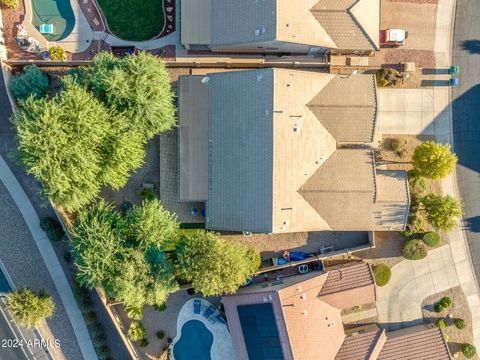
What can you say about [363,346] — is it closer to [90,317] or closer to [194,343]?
[194,343]

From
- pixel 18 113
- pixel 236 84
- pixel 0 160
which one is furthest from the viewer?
pixel 0 160

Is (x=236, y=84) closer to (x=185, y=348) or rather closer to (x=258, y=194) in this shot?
(x=258, y=194)

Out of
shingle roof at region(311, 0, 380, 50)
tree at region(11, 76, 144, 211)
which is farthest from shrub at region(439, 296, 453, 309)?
tree at region(11, 76, 144, 211)

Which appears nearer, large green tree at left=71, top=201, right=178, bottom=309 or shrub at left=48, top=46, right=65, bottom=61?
large green tree at left=71, top=201, right=178, bottom=309

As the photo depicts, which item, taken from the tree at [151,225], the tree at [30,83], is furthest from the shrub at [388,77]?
the tree at [30,83]

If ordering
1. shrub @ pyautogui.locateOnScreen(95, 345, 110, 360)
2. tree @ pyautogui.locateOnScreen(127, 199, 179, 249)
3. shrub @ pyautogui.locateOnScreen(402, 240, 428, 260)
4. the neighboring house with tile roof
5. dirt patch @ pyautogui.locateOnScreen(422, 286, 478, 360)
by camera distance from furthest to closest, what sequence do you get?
dirt patch @ pyautogui.locateOnScreen(422, 286, 478, 360), shrub @ pyautogui.locateOnScreen(95, 345, 110, 360), shrub @ pyautogui.locateOnScreen(402, 240, 428, 260), the neighboring house with tile roof, tree @ pyautogui.locateOnScreen(127, 199, 179, 249)

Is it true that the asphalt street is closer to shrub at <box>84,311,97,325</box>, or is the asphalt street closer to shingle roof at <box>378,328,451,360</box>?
shingle roof at <box>378,328,451,360</box>

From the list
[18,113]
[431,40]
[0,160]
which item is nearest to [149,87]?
[18,113]
